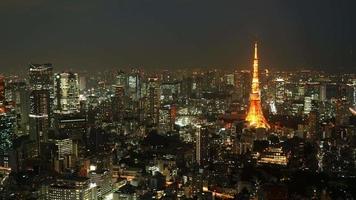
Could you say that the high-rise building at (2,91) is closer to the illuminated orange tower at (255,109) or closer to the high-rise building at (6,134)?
the high-rise building at (6,134)

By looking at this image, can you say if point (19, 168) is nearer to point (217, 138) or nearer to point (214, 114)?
point (217, 138)

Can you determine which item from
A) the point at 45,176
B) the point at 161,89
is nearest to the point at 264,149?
the point at 45,176

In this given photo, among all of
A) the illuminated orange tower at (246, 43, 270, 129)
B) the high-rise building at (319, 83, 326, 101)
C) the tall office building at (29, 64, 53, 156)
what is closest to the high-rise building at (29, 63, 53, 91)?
the tall office building at (29, 64, 53, 156)

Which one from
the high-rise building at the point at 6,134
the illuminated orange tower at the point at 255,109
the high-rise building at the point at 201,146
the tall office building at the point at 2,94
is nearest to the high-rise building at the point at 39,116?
the high-rise building at the point at 6,134

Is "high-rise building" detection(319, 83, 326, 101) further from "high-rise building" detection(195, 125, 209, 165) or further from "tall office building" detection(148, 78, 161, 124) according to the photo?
"tall office building" detection(148, 78, 161, 124)

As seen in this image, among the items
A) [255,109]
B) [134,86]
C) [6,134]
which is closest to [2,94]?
[6,134]

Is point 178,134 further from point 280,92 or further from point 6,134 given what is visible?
point 6,134
